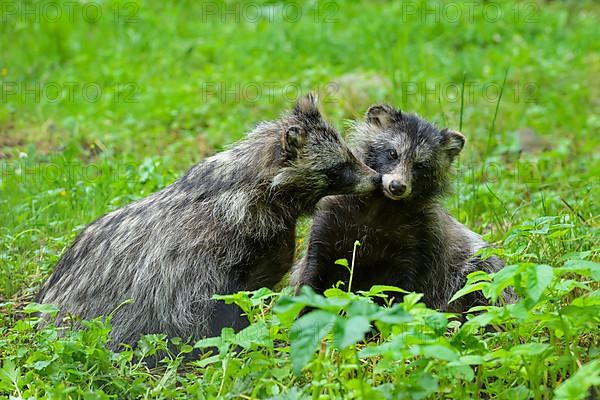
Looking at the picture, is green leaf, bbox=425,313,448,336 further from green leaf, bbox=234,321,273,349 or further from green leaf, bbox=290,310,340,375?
green leaf, bbox=234,321,273,349

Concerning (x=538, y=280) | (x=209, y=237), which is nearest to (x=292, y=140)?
(x=209, y=237)

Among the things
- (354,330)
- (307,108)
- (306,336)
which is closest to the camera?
(354,330)

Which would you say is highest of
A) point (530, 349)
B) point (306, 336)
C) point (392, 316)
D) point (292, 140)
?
point (292, 140)

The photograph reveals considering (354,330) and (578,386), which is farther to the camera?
(578,386)

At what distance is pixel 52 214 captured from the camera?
698cm

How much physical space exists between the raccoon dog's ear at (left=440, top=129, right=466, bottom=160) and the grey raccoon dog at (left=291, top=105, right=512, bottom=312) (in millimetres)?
47

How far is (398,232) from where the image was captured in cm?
605

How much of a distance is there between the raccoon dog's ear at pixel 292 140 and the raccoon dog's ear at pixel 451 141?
4.26ft

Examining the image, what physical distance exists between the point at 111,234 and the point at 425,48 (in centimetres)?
740

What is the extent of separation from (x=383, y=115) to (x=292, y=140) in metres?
1.21

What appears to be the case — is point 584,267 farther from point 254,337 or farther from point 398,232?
point 398,232

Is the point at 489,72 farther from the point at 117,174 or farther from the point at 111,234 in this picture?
the point at 111,234

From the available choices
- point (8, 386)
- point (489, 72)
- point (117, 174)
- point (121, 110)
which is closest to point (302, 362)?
point (8, 386)

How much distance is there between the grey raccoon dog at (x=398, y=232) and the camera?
5.96m
